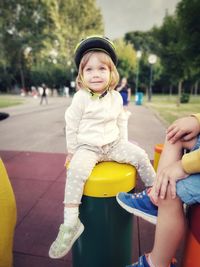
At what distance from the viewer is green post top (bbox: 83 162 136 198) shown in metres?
1.61

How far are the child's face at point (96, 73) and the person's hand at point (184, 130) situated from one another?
772 millimetres

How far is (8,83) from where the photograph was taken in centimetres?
4209

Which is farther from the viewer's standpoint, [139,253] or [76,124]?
[139,253]

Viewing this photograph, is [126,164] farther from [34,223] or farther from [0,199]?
[34,223]

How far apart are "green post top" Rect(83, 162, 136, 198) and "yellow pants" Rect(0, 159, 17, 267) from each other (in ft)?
1.74

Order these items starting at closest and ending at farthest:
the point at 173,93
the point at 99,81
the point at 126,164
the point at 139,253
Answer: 1. the point at 126,164
2. the point at 99,81
3. the point at 139,253
4. the point at 173,93

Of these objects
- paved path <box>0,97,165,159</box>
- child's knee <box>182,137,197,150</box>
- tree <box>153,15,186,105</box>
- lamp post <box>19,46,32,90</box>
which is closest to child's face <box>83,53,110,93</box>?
child's knee <box>182,137,197,150</box>

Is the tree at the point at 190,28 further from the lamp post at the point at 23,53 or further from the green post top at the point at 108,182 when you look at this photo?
the lamp post at the point at 23,53

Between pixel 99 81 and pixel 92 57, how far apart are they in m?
0.19

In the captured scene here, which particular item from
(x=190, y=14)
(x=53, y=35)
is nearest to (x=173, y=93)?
(x=53, y=35)

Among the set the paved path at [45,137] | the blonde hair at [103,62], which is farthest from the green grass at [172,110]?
the blonde hair at [103,62]

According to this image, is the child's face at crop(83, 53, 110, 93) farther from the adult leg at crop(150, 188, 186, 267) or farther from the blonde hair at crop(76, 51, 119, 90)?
the adult leg at crop(150, 188, 186, 267)

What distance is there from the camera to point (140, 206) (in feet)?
5.31

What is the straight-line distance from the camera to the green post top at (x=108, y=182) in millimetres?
1612
